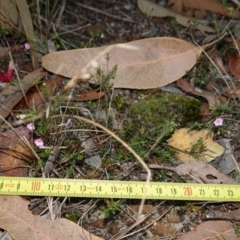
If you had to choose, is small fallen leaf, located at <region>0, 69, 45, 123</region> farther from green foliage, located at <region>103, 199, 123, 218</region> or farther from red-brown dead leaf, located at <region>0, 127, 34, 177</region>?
green foliage, located at <region>103, 199, 123, 218</region>

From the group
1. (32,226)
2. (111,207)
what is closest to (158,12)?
(111,207)

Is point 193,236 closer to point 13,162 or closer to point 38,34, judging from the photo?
point 13,162

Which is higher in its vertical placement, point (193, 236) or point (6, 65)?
point (6, 65)

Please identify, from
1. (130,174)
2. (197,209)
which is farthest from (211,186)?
(130,174)

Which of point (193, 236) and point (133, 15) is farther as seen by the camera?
point (133, 15)

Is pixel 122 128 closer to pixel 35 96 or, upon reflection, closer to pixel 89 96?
pixel 89 96

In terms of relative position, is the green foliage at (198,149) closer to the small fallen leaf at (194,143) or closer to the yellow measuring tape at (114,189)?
the small fallen leaf at (194,143)

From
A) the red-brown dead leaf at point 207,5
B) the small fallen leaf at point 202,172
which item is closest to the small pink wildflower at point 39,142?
the small fallen leaf at point 202,172
